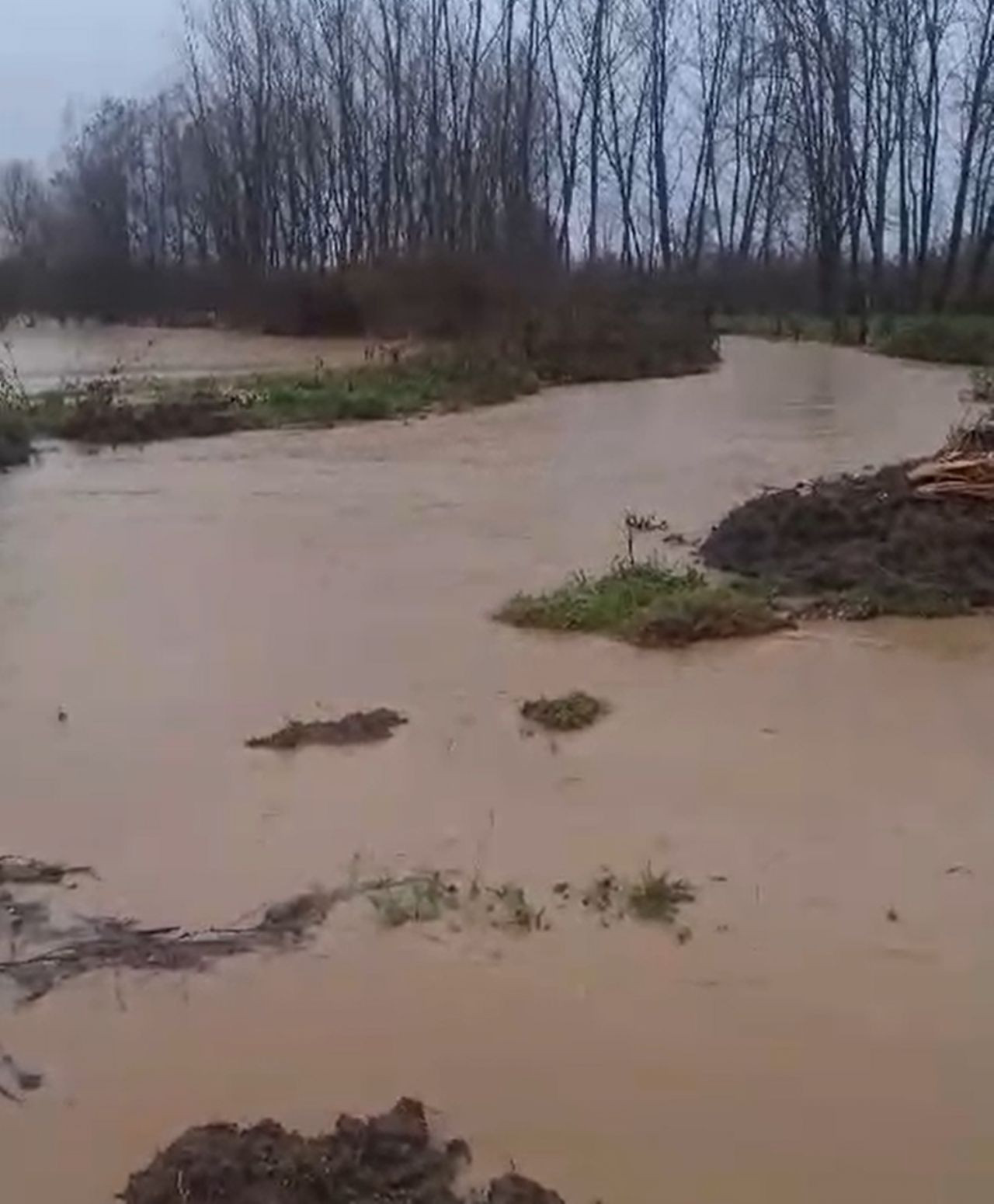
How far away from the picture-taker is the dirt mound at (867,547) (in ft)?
35.2

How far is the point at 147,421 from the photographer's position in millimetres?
22984

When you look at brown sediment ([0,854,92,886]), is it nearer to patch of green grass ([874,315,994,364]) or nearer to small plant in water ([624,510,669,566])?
small plant in water ([624,510,669,566])

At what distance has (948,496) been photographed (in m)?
12.0

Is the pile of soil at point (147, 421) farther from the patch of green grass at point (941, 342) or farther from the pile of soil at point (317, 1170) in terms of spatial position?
the pile of soil at point (317, 1170)

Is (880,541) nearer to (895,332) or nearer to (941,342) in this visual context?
(941,342)

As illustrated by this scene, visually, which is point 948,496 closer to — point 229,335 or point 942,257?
point 229,335

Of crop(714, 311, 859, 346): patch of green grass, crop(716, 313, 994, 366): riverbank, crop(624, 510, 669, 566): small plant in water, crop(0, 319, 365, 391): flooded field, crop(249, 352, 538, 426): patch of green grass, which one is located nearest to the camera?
crop(624, 510, 669, 566): small plant in water

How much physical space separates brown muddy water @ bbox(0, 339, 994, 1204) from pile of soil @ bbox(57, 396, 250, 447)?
9054 mm

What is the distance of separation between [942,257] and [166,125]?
99.1 ft

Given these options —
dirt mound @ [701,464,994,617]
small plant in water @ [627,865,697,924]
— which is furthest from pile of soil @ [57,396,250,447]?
→ small plant in water @ [627,865,697,924]

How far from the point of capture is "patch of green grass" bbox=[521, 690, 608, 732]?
827 cm

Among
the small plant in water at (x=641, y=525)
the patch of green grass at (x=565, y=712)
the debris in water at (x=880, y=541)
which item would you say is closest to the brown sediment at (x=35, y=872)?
the patch of green grass at (x=565, y=712)

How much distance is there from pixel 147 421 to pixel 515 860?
1750 cm

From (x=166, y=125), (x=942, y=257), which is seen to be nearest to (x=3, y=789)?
(x=942, y=257)
